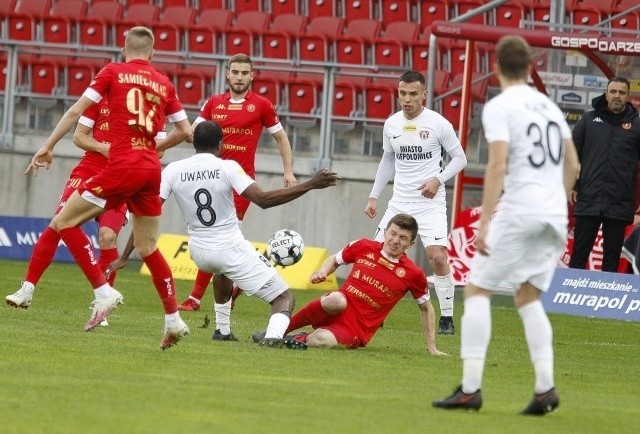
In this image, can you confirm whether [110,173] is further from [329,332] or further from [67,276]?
[67,276]

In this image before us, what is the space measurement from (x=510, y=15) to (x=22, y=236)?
24.0 feet

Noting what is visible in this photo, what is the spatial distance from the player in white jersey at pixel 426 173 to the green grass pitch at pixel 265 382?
55 cm

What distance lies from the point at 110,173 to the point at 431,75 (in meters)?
7.66

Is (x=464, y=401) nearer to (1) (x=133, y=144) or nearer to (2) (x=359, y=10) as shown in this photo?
(1) (x=133, y=144)

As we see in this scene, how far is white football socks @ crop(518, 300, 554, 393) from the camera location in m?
7.29

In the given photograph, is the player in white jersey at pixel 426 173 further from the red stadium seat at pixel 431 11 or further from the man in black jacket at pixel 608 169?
the red stadium seat at pixel 431 11

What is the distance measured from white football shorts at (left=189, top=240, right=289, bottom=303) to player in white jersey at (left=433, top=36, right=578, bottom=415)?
9.75ft

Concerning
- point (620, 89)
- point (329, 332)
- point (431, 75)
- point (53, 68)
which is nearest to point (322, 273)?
point (329, 332)

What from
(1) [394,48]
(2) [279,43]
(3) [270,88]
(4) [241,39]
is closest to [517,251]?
(3) [270,88]

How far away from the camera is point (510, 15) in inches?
835

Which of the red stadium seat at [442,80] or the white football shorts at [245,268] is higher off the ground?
the red stadium seat at [442,80]

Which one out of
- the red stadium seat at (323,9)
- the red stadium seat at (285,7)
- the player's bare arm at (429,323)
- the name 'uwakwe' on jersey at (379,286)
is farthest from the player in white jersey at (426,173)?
the red stadium seat at (285,7)

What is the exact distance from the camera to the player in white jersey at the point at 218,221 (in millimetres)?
9992

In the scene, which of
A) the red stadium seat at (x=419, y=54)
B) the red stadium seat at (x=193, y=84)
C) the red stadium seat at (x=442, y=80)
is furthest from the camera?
the red stadium seat at (x=419, y=54)
